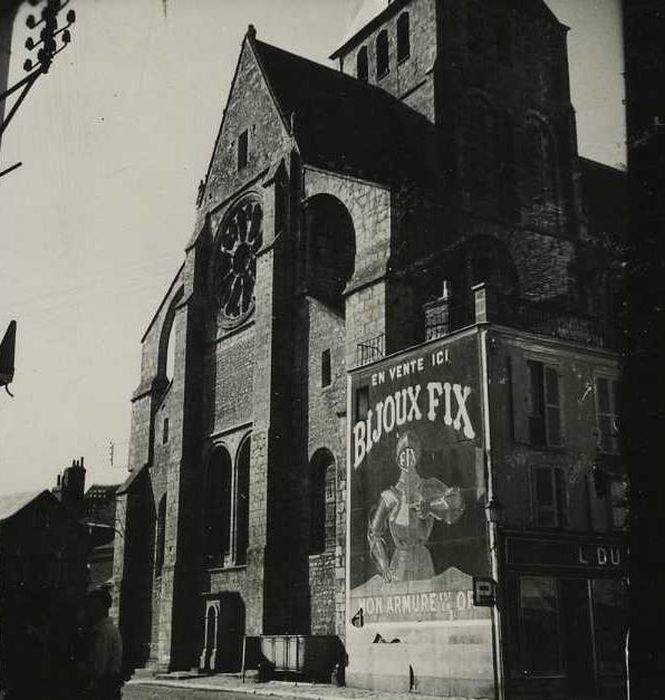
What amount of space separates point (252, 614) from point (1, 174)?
1756cm

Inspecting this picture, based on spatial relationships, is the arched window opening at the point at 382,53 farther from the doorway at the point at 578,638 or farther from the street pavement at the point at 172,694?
the street pavement at the point at 172,694

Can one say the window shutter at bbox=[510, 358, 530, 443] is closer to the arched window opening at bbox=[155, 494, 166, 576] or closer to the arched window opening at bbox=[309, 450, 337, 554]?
the arched window opening at bbox=[309, 450, 337, 554]

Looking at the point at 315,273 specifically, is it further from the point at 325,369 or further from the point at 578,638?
the point at 578,638

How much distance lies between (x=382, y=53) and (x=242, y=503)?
58.9 ft

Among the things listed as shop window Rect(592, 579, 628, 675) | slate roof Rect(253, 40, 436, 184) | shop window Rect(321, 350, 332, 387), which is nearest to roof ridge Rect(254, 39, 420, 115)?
slate roof Rect(253, 40, 436, 184)

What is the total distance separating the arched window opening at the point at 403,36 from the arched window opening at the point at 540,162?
5336 mm

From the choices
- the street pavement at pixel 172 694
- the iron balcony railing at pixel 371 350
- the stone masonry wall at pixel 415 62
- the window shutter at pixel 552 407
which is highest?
the stone masonry wall at pixel 415 62

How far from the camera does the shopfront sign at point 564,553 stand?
59.3 ft

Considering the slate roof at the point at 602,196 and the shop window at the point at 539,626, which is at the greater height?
the slate roof at the point at 602,196

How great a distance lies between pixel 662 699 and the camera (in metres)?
5.42

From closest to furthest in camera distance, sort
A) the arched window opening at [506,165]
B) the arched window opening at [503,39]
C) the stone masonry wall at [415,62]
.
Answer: the arched window opening at [506,165] → the stone masonry wall at [415,62] → the arched window opening at [503,39]

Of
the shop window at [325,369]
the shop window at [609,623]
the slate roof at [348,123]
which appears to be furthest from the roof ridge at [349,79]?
the shop window at [609,623]

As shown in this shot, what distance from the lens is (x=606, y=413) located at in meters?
20.5

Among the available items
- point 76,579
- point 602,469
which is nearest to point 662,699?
point 602,469
